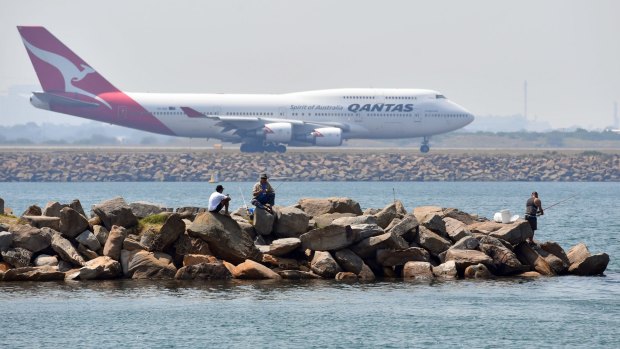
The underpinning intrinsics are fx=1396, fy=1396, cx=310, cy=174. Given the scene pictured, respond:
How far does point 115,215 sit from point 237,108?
2960 inches

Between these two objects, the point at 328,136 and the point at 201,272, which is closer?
the point at 201,272

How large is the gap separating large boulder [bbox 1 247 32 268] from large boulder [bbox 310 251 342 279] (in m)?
7.25

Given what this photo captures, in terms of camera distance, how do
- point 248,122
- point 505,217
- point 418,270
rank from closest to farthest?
point 418,270, point 505,217, point 248,122

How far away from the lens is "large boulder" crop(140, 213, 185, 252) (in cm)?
3512

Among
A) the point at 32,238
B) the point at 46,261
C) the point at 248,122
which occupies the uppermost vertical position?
the point at 248,122

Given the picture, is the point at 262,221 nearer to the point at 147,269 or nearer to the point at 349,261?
the point at 349,261

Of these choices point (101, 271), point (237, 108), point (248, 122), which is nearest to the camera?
point (101, 271)

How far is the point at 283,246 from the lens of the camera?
35750 millimetres

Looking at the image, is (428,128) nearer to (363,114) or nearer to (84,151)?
(363,114)

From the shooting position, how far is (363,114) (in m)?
112

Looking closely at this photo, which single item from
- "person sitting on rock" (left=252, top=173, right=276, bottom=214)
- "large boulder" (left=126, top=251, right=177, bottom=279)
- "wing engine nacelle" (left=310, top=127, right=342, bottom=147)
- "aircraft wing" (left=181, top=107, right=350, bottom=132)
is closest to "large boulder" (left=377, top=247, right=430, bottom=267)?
"person sitting on rock" (left=252, top=173, right=276, bottom=214)

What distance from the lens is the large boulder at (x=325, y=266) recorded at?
→ 35500 millimetres

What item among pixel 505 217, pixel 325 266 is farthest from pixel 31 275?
pixel 505 217

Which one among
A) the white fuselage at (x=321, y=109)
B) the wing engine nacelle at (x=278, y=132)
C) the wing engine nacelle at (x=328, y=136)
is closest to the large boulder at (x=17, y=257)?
the white fuselage at (x=321, y=109)
